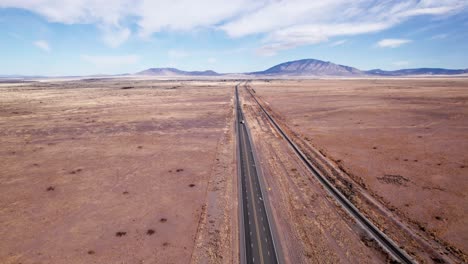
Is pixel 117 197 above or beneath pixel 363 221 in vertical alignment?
above

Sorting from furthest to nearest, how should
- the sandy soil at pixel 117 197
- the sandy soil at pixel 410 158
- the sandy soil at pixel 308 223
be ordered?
1. the sandy soil at pixel 410 158
2. the sandy soil at pixel 117 197
3. the sandy soil at pixel 308 223

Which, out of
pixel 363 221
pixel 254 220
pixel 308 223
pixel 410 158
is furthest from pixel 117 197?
pixel 410 158

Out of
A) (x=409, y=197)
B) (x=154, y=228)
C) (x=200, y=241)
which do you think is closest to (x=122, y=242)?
(x=154, y=228)

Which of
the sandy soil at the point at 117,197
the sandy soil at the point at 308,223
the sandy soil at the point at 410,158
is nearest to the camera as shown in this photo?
the sandy soil at the point at 308,223

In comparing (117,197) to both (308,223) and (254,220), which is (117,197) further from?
(308,223)

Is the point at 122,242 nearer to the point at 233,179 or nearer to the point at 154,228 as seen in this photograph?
the point at 154,228

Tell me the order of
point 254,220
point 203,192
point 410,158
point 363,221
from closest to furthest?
point 363,221 < point 254,220 < point 203,192 < point 410,158

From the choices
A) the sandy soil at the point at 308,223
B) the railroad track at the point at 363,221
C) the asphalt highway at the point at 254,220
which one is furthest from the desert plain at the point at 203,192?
the asphalt highway at the point at 254,220

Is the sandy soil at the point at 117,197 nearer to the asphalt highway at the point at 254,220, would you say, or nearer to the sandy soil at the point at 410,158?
the asphalt highway at the point at 254,220
